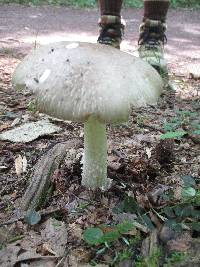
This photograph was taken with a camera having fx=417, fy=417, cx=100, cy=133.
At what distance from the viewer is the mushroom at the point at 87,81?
1.85m

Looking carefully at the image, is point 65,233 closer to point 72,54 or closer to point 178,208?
point 178,208

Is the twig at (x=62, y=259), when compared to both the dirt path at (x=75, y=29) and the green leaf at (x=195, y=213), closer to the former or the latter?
the green leaf at (x=195, y=213)

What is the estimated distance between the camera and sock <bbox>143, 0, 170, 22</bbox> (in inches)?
174

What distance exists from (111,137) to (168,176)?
0.72 meters

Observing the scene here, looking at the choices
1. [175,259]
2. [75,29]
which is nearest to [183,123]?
[175,259]

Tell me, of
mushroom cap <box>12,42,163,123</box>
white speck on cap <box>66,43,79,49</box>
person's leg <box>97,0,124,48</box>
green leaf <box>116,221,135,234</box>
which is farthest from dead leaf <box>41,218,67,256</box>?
person's leg <box>97,0,124,48</box>

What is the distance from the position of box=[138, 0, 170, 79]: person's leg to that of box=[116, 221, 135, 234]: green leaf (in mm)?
2641

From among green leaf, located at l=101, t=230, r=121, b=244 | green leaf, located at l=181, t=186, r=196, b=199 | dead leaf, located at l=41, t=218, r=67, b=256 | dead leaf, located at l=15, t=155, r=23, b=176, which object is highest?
green leaf, located at l=181, t=186, r=196, b=199

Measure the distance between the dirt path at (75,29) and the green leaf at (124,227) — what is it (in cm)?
365

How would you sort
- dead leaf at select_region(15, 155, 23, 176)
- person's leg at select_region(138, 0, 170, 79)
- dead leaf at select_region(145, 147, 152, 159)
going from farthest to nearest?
person's leg at select_region(138, 0, 170, 79) < dead leaf at select_region(145, 147, 152, 159) < dead leaf at select_region(15, 155, 23, 176)

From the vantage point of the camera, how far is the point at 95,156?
233cm

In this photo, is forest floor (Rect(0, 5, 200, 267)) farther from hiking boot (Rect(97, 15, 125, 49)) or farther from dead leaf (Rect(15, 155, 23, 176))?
Result: hiking boot (Rect(97, 15, 125, 49))

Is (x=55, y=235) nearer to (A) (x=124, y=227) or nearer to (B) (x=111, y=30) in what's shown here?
(A) (x=124, y=227)

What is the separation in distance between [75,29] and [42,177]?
23.7 feet
